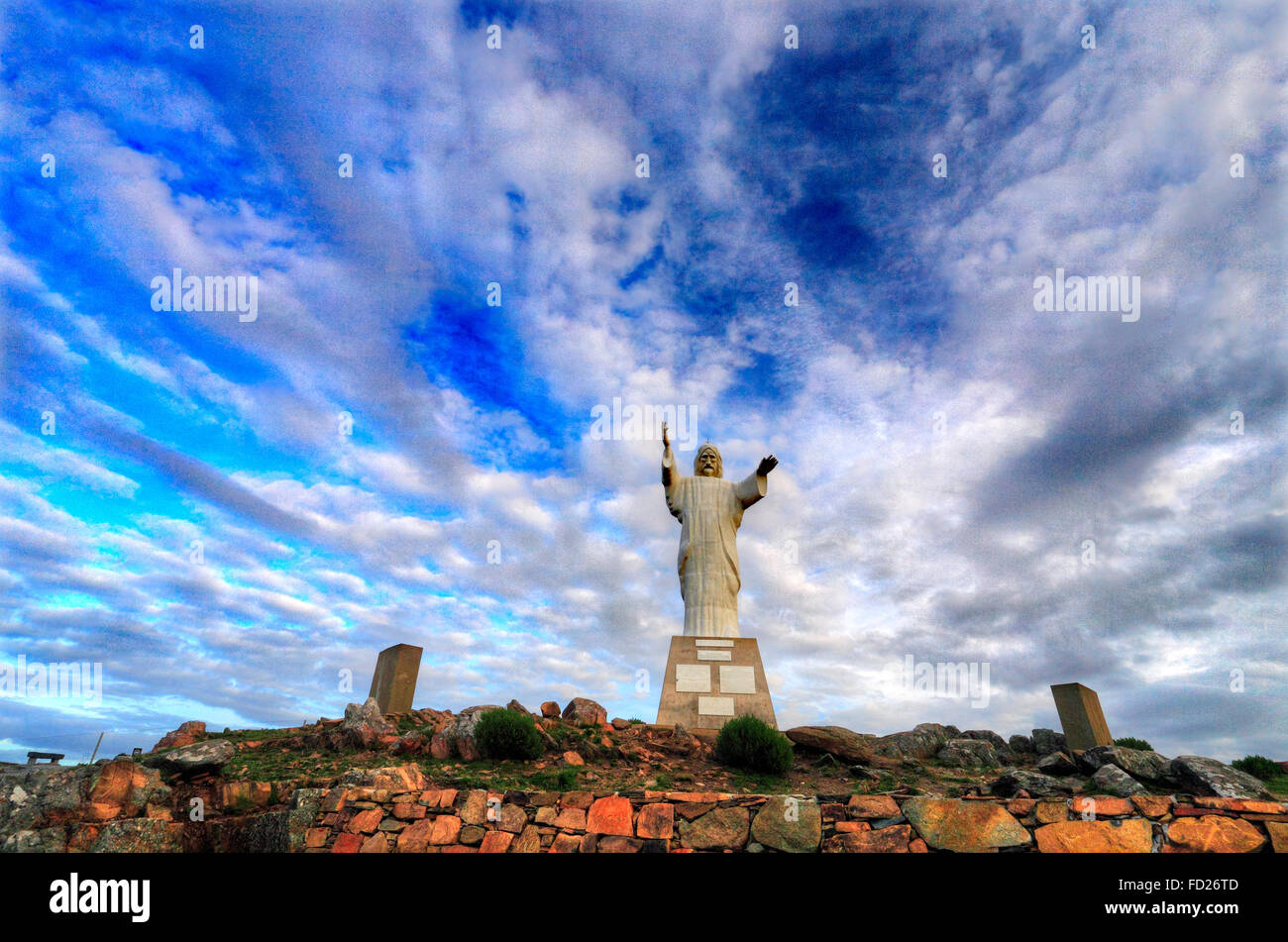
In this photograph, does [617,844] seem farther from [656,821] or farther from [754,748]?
[754,748]

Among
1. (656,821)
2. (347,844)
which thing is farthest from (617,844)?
(347,844)

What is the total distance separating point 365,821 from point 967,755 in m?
9.13

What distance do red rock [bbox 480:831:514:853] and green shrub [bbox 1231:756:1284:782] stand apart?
39.0 feet

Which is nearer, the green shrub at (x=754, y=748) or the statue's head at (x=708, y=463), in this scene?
the green shrub at (x=754, y=748)

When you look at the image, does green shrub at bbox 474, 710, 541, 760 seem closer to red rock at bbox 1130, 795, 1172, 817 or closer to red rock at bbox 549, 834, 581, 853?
red rock at bbox 549, 834, 581, 853

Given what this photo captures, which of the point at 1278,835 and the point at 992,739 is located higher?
the point at 1278,835

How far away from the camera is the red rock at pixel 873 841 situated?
6246 mm

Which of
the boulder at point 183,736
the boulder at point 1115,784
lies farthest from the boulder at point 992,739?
the boulder at point 183,736

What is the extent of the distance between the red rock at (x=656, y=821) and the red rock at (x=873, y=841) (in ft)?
5.11

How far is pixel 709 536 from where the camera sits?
14938 millimetres

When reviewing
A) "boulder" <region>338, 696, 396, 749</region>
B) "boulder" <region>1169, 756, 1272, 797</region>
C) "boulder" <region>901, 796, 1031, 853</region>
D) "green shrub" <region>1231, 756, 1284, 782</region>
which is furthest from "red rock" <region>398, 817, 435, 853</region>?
"green shrub" <region>1231, 756, 1284, 782</region>

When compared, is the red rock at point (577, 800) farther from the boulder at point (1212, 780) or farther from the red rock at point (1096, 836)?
the boulder at point (1212, 780)
